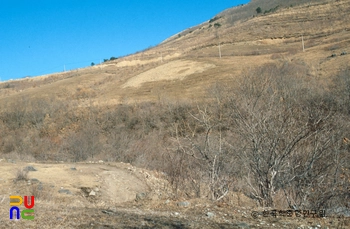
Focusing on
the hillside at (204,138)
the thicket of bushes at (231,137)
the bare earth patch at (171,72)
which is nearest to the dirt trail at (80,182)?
the hillside at (204,138)

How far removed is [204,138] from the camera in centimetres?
1377

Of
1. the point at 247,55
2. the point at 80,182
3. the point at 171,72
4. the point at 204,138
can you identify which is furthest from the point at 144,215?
the point at 247,55

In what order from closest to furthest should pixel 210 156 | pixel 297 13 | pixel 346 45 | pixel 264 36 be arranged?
1. pixel 210 156
2. pixel 346 45
3. pixel 264 36
4. pixel 297 13

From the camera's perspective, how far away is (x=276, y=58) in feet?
126

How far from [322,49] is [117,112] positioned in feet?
76.8

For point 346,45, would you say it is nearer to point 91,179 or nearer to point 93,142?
point 93,142

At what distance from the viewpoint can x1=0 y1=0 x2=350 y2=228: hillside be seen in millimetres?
6945

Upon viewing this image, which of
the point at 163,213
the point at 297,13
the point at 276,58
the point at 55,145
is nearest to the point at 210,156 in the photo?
the point at 163,213

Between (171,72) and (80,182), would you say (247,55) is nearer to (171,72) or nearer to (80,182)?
(171,72)

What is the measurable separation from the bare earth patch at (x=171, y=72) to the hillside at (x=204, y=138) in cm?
22

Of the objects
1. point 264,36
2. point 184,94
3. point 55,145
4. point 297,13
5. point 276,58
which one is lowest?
point 55,145

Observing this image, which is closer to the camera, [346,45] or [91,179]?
[91,179]

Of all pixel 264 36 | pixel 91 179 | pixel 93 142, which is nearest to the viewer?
pixel 91 179

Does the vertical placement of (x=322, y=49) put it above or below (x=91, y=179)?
above
